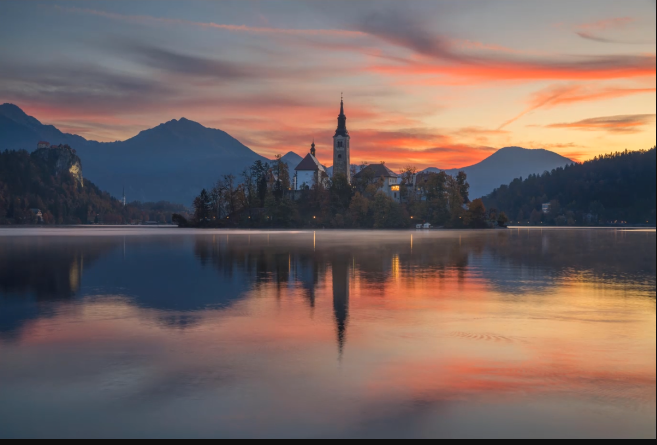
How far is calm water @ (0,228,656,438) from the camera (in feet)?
31.0

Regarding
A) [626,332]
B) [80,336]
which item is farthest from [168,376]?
[626,332]

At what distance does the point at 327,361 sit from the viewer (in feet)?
43.2

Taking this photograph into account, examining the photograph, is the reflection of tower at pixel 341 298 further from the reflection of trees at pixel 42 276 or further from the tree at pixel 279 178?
the tree at pixel 279 178

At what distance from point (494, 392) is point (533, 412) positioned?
1148 mm

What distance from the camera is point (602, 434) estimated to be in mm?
8945

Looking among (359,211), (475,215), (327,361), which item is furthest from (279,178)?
(327,361)

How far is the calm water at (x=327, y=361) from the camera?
31.0ft

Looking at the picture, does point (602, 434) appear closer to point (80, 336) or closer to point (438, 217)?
point (80, 336)

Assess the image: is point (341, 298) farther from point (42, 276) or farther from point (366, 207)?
point (366, 207)

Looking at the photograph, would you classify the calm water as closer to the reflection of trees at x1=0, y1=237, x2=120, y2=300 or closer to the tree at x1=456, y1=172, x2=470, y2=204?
the reflection of trees at x1=0, y1=237, x2=120, y2=300

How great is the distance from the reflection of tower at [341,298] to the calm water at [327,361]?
0.14 metres

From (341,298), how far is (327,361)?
10413mm

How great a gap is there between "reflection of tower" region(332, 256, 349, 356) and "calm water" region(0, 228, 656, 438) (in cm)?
14

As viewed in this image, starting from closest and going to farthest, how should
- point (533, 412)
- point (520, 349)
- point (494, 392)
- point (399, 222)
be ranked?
point (533, 412) < point (494, 392) < point (520, 349) < point (399, 222)
